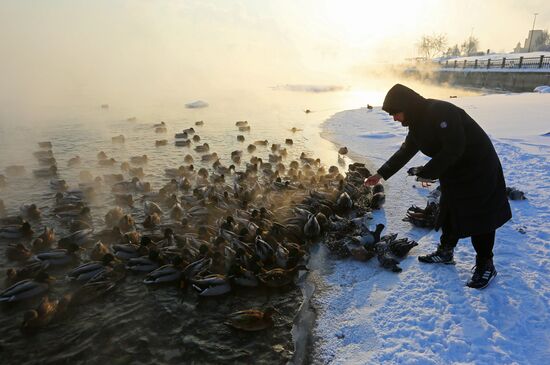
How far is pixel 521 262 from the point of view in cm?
597

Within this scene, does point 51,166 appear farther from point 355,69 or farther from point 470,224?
point 355,69

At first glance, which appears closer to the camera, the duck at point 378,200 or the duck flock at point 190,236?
the duck flock at point 190,236

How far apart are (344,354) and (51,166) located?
37.3 feet

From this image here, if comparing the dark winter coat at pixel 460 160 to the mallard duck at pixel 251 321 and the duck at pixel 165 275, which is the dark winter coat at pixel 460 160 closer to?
the mallard duck at pixel 251 321

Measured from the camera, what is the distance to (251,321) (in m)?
5.54

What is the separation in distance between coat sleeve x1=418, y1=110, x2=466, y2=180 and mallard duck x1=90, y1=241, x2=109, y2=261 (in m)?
5.65

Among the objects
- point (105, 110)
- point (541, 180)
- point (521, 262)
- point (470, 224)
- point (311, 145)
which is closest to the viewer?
point (470, 224)

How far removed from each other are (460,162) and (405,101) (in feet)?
3.50

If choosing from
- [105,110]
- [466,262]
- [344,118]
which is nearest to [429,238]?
[466,262]

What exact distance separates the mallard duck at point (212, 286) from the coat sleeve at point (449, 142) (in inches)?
139

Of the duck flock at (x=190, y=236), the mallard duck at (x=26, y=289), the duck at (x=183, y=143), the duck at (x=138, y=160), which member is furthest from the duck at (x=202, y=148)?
the mallard duck at (x=26, y=289)

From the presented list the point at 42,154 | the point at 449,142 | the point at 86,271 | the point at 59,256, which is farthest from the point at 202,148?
the point at 449,142

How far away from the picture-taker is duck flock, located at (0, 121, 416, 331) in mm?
6434

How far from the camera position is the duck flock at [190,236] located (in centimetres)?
643
